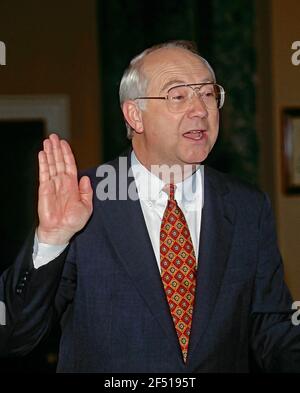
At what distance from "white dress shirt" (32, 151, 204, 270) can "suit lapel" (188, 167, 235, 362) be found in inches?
1.1

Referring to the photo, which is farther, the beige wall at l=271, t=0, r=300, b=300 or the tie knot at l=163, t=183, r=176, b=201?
the beige wall at l=271, t=0, r=300, b=300

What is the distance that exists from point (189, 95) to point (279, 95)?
1937 mm

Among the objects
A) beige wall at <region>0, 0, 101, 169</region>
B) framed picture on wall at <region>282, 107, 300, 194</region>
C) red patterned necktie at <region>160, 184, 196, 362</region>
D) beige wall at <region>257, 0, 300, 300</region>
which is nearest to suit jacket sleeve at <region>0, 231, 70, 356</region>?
red patterned necktie at <region>160, 184, 196, 362</region>

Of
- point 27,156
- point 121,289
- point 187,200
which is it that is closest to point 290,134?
point 27,156

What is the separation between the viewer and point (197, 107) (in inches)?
61.2

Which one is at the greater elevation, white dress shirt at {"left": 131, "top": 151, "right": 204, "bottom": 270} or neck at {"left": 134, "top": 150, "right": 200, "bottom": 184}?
neck at {"left": 134, "top": 150, "right": 200, "bottom": 184}

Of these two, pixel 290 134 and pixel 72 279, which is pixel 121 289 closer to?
pixel 72 279

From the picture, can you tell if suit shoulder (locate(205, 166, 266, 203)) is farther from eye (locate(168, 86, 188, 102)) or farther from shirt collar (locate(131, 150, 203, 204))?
eye (locate(168, 86, 188, 102))

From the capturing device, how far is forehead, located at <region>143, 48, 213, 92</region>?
61.4 inches

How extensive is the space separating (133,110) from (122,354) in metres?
0.55

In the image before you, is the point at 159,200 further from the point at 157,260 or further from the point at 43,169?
the point at 43,169

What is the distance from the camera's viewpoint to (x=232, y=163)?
3.79 metres

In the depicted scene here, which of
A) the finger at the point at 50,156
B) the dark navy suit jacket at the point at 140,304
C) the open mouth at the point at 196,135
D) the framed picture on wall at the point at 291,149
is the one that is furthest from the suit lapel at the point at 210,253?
the framed picture on wall at the point at 291,149

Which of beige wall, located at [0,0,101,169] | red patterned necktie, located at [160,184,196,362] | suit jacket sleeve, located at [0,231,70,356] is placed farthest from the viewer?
beige wall, located at [0,0,101,169]
